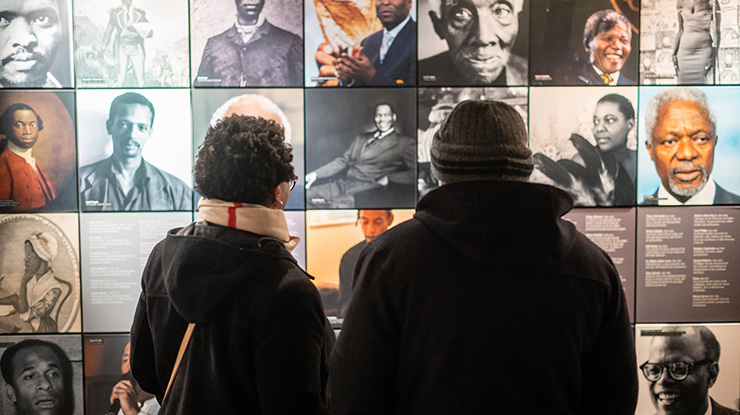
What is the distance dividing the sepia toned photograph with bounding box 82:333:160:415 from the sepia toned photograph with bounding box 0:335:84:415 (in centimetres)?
4

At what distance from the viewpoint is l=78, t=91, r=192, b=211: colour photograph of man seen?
250 cm

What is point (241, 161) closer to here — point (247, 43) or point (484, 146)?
point (484, 146)

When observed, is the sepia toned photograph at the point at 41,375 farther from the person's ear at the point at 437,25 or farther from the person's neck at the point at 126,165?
the person's ear at the point at 437,25

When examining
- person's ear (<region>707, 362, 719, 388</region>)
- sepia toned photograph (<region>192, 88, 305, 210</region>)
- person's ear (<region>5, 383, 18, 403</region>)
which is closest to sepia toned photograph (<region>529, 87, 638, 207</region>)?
person's ear (<region>707, 362, 719, 388</region>)

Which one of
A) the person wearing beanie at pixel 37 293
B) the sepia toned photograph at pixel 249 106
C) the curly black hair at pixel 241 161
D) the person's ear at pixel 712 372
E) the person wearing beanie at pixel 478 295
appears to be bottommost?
the person's ear at pixel 712 372

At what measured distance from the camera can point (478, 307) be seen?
3.39ft

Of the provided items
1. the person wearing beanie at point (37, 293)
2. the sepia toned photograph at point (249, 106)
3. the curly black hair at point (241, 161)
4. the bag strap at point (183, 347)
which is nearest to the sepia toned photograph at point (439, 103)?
the sepia toned photograph at point (249, 106)

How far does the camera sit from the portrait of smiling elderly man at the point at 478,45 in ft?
8.24

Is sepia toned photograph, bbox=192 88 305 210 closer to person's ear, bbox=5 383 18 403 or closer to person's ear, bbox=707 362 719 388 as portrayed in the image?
person's ear, bbox=5 383 18 403

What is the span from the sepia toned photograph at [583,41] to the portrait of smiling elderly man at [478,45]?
93mm

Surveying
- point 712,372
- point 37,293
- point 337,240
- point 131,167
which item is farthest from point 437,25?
point 37,293

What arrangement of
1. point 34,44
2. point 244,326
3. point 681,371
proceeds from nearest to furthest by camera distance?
point 244,326 → point 34,44 → point 681,371

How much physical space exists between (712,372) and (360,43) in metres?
2.13

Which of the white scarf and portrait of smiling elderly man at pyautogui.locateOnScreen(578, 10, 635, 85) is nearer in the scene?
the white scarf
